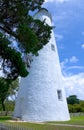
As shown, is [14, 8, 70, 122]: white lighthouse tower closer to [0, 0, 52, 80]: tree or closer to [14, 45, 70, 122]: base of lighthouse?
[14, 45, 70, 122]: base of lighthouse

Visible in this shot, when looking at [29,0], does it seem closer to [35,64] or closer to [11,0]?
[11,0]

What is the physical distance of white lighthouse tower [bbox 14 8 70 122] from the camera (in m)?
A: 28.6

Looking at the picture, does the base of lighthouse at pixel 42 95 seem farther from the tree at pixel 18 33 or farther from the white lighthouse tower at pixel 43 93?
the tree at pixel 18 33

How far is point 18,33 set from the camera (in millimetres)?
16875

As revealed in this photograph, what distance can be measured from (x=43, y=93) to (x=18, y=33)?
499 inches

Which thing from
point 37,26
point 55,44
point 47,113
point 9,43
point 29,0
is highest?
point 55,44

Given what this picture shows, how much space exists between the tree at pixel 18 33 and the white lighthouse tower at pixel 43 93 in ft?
35.8

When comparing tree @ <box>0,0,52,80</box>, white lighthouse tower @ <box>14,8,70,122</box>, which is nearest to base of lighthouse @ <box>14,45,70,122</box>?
white lighthouse tower @ <box>14,8,70,122</box>

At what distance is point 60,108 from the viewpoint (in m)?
29.3

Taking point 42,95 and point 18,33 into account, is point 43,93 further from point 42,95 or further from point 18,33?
point 18,33

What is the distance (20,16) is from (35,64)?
12793mm

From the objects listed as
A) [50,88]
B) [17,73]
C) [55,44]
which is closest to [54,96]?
[50,88]

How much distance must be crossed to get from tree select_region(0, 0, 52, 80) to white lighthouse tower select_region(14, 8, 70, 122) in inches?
430

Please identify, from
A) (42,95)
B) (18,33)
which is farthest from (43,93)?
(18,33)
